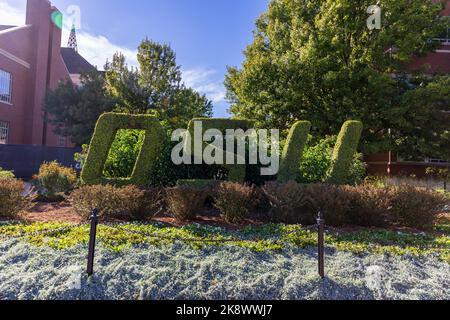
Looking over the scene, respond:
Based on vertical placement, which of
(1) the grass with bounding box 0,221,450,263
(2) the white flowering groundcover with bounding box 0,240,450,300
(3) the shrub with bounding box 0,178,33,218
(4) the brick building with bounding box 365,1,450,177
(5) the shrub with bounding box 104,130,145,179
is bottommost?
(2) the white flowering groundcover with bounding box 0,240,450,300

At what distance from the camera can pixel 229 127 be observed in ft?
28.9

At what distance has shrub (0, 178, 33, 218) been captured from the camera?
20.7 feet

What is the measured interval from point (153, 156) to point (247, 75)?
8.79 m

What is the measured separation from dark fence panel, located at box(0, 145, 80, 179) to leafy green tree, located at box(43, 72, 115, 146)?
2.50 meters

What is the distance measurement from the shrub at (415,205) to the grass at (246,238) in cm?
55

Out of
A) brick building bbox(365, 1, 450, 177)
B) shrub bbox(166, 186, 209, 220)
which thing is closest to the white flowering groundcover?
shrub bbox(166, 186, 209, 220)

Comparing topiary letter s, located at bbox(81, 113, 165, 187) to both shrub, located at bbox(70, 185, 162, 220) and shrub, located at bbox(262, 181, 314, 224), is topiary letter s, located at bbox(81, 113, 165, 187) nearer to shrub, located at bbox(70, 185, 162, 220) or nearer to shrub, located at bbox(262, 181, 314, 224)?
shrub, located at bbox(70, 185, 162, 220)

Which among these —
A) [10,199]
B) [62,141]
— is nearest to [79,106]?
[62,141]

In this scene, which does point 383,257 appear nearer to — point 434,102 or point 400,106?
point 400,106

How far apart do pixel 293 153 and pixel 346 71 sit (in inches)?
320

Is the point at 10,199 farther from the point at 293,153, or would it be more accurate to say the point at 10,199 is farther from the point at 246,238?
the point at 293,153

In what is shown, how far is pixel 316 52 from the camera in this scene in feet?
48.0
